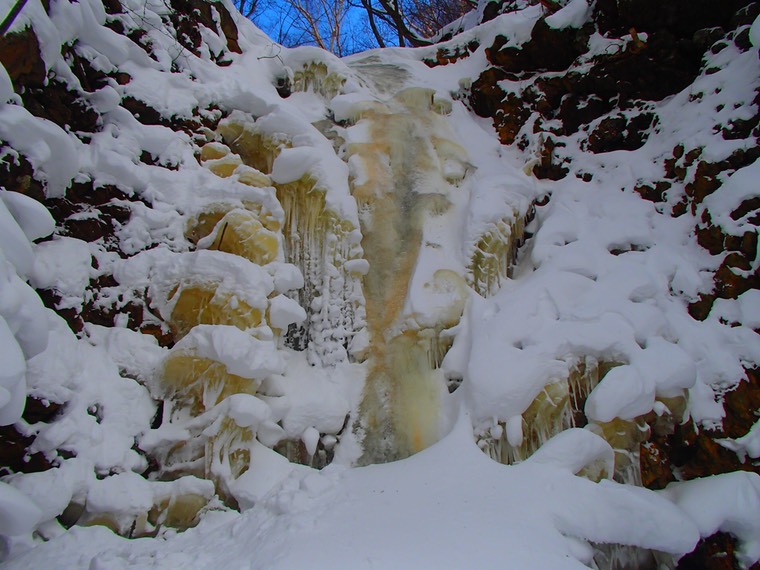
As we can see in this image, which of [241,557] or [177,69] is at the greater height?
[177,69]

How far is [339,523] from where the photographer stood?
2.38 m

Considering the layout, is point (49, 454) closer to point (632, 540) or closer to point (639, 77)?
point (632, 540)

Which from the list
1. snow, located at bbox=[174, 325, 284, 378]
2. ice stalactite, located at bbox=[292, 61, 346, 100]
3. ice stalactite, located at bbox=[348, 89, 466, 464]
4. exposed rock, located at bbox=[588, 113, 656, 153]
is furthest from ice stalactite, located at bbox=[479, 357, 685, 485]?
ice stalactite, located at bbox=[292, 61, 346, 100]

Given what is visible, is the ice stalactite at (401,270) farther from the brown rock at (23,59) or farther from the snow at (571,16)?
the brown rock at (23,59)

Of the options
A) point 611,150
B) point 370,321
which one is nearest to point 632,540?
point 370,321

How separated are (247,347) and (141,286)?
935mm

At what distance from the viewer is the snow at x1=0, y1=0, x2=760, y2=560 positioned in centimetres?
229

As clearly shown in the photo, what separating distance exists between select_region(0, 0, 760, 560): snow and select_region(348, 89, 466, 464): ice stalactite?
0.06 metres

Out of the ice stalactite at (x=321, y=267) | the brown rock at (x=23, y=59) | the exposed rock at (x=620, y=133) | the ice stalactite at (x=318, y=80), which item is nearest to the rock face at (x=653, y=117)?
the exposed rock at (x=620, y=133)

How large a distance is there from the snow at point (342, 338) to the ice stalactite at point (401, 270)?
2.2 inches

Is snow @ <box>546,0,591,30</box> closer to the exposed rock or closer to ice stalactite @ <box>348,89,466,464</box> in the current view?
the exposed rock

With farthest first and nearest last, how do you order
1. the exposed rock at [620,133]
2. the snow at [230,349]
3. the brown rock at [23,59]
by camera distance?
the exposed rock at [620,133] < the snow at [230,349] < the brown rock at [23,59]

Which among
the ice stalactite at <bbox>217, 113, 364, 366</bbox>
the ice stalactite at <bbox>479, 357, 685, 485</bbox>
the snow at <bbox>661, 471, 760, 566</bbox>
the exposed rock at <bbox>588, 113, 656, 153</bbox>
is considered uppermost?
the exposed rock at <bbox>588, 113, 656, 153</bbox>

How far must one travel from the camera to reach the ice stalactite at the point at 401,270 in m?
3.67
